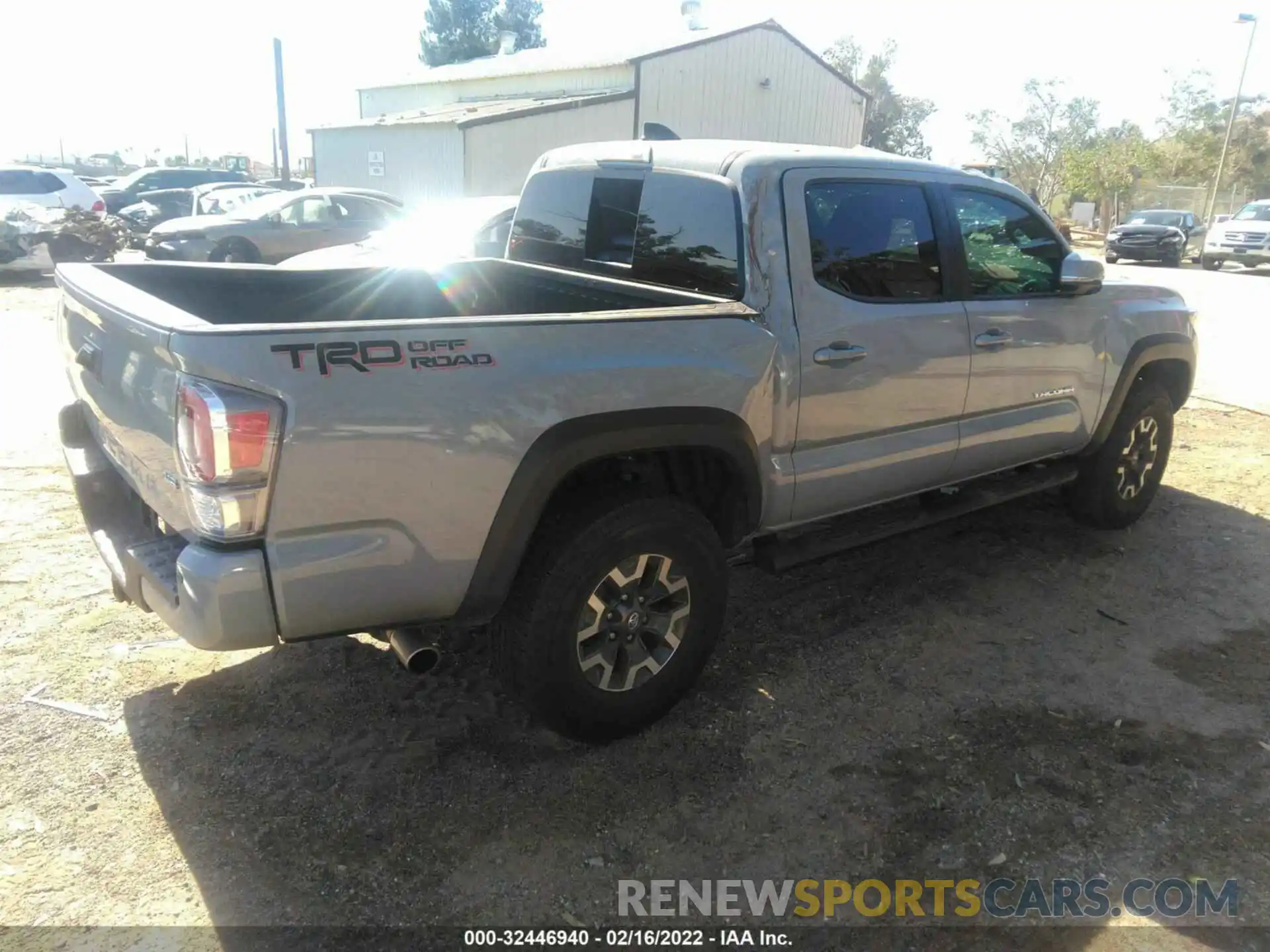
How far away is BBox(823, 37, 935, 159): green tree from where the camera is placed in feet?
176

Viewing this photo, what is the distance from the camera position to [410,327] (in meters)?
2.43

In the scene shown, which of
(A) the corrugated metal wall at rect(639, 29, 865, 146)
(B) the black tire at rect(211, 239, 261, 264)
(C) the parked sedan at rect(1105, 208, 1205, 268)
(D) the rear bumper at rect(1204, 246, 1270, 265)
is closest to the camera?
(B) the black tire at rect(211, 239, 261, 264)

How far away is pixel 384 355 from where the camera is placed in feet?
7.82

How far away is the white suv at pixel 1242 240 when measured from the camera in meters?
22.6

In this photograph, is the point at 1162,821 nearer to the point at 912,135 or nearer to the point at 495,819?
the point at 495,819

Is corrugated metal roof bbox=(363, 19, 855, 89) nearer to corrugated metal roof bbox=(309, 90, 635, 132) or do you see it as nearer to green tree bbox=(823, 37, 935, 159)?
corrugated metal roof bbox=(309, 90, 635, 132)

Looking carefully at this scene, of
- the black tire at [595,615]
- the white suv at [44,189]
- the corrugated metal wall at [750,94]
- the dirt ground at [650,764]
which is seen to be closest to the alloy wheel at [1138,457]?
the dirt ground at [650,764]

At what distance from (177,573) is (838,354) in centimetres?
228

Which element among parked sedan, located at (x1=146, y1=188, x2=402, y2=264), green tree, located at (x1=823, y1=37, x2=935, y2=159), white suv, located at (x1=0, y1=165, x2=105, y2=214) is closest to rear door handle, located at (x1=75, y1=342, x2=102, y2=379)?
parked sedan, located at (x1=146, y1=188, x2=402, y2=264)

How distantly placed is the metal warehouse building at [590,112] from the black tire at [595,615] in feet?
65.3

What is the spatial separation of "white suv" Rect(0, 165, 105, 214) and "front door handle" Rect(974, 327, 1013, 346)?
1788 cm

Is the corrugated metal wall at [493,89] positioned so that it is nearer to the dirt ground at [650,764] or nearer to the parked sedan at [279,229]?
the parked sedan at [279,229]

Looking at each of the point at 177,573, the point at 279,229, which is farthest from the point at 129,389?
the point at 279,229

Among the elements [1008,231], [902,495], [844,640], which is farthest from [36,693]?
[1008,231]
